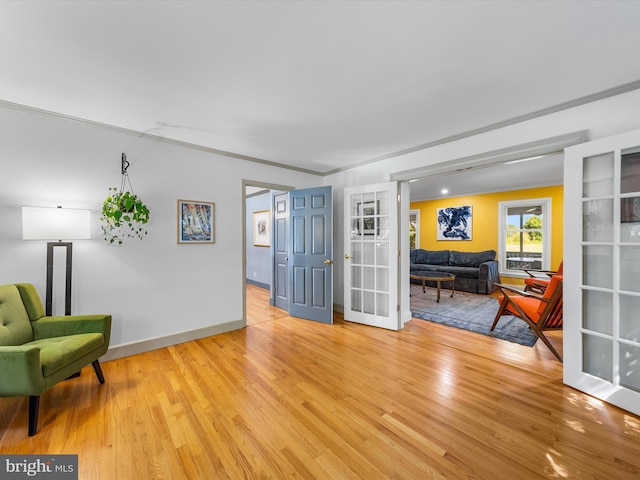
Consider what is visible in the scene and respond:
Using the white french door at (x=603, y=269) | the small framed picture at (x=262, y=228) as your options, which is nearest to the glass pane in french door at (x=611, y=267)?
the white french door at (x=603, y=269)

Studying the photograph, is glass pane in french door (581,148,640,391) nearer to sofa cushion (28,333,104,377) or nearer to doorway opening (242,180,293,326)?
sofa cushion (28,333,104,377)

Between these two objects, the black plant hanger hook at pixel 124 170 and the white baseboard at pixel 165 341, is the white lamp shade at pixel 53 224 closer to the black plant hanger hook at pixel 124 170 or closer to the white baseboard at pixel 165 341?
the black plant hanger hook at pixel 124 170

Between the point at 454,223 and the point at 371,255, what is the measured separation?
4.50 m

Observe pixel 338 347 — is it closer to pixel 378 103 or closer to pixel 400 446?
pixel 400 446

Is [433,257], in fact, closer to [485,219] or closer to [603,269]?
[485,219]

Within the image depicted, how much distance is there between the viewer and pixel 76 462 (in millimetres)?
1483

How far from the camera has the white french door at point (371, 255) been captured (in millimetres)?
3594

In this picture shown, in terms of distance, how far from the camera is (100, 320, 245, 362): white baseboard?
2.76m

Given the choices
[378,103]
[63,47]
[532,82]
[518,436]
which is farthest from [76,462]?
[532,82]

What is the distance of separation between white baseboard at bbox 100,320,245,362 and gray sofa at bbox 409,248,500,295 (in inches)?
165

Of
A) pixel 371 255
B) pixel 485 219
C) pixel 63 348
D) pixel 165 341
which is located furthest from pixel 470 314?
pixel 63 348

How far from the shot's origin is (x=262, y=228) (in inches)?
246

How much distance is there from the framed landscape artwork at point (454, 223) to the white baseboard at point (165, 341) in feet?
19.9

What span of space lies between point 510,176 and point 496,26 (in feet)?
15.2
